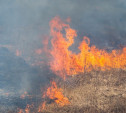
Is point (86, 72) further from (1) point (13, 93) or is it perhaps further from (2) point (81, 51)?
(1) point (13, 93)

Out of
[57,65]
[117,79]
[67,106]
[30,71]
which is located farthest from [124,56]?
[30,71]

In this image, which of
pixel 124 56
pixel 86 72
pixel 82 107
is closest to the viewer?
pixel 82 107

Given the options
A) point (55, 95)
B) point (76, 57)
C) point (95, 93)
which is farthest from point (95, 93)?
point (76, 57)

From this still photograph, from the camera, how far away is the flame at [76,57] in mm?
20734

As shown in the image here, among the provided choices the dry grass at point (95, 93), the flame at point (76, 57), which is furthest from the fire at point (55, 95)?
the flame at point (76, 57)

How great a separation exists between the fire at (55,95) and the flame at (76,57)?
7.38ft

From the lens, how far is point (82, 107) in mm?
15844

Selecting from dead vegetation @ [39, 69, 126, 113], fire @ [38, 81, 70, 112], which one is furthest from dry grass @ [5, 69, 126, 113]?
fire @ [38, 81, 70, 112]

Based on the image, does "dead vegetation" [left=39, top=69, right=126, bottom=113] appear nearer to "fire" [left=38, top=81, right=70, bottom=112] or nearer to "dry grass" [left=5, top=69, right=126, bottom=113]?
"dry grass" [left=5, top=69, right=126, bottom=113]

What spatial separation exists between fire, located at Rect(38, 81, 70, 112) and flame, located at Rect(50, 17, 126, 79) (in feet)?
7.38

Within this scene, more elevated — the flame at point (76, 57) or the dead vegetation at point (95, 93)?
the flame at point (76, 57)

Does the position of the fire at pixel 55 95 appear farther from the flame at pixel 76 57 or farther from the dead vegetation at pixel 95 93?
the flame at pixel 76 57

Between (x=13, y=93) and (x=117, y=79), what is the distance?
11.9 metres

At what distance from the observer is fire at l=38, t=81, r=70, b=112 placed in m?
16.2
